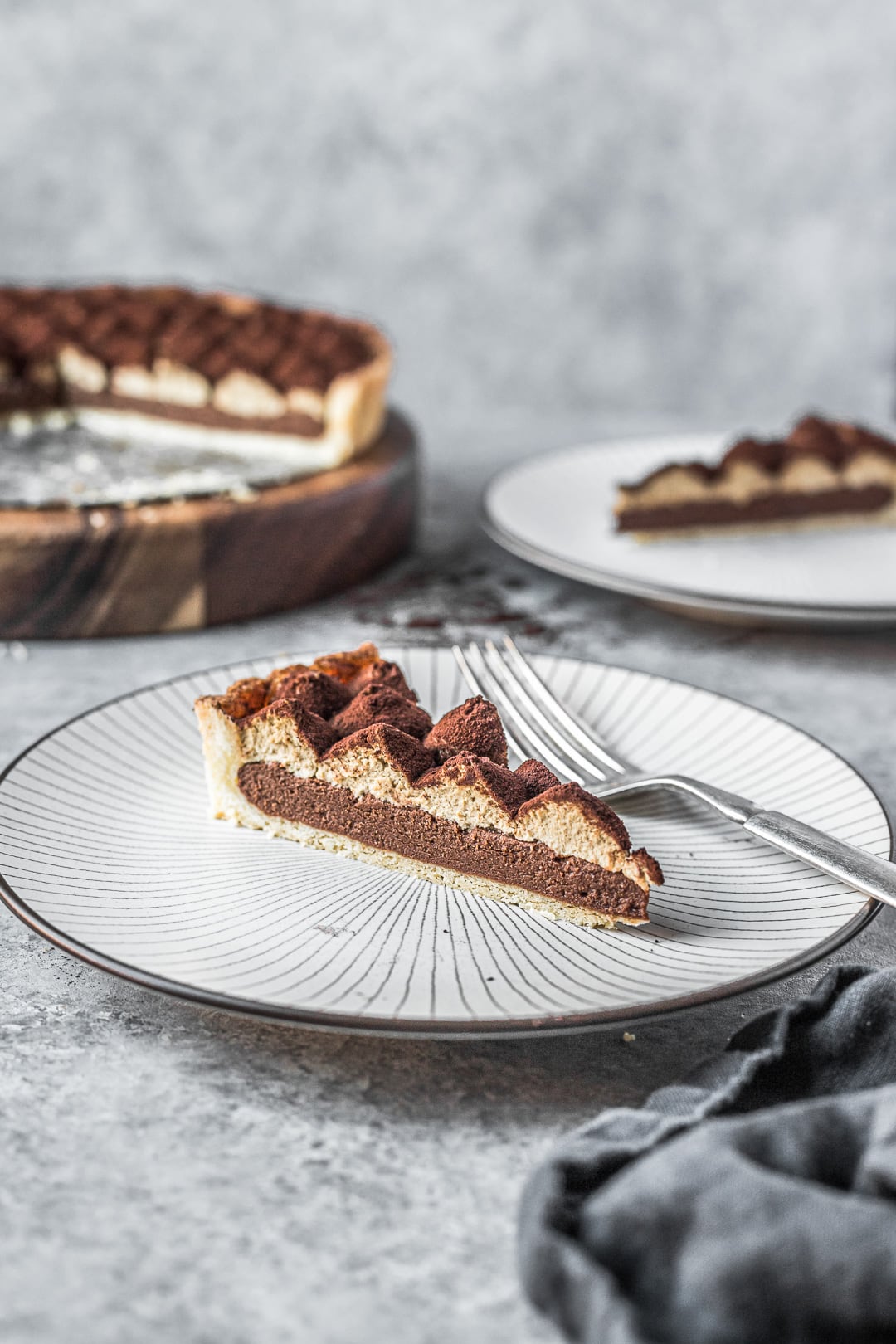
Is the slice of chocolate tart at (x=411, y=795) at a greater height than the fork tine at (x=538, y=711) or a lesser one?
greater

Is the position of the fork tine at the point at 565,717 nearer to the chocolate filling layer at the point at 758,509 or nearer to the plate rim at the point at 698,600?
the plate rim at the point at 698,600

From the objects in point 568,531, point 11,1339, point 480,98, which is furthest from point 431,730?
point 480,98

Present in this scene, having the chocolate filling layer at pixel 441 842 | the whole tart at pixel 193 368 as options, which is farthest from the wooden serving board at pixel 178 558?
the chocolate filling layer at pixel 441 842

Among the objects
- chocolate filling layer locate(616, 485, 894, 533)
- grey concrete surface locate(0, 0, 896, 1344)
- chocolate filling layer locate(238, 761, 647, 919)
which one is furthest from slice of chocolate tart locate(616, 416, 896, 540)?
chocolate filling layer locate(238, 761, 647, 919)

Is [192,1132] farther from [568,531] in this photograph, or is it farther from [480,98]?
[480,98]

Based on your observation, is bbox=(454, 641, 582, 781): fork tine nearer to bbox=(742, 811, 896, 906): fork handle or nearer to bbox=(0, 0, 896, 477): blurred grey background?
bbox=(742, 811, 896, 906): fork handle

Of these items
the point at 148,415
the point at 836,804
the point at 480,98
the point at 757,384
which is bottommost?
the point at 757,384
